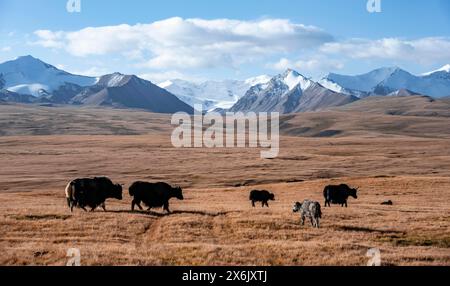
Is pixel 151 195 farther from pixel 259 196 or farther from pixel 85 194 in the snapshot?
pixel 259 196

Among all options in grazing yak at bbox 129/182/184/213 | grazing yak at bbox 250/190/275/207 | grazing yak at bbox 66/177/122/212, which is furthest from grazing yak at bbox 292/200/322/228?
grazing yak at bbox 250/190/275/207

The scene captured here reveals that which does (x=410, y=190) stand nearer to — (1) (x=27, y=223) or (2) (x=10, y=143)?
(1) (x=27, y=223)

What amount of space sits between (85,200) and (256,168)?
217 feet

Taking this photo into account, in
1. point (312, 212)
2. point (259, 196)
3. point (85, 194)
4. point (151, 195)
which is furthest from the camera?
point (259, 196)

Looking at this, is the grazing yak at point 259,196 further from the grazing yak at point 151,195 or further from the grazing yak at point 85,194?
the grazing yak at point 85,194

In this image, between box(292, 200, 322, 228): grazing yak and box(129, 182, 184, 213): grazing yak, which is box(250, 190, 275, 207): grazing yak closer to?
box(129, 182, 184, 213): grazing yak

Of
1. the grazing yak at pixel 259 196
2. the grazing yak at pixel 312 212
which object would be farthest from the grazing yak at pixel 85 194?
the grazing yak at pixel 259 196

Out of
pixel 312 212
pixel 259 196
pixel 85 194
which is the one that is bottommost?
pixel 259 196

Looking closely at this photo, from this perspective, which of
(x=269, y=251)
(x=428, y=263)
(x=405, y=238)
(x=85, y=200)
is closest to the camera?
(x=428, y=263)

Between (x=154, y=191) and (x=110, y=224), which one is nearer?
(x=110, y=224)

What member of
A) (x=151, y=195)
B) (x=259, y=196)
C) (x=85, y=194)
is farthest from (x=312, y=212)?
(x=259, y=196)
